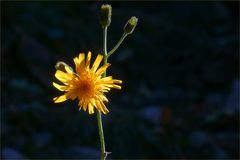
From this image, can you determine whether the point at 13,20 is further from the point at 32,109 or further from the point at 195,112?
the point at 195,112

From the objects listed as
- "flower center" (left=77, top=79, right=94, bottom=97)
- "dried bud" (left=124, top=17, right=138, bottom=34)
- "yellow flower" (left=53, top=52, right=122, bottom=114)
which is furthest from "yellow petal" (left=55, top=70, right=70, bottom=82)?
"dried bud" (left=124, top=17, right=138, bottom=34)

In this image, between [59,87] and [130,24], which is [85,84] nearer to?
[59,87]

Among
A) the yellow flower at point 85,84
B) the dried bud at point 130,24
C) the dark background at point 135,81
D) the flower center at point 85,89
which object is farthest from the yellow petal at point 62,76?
the dark background at point 135,81

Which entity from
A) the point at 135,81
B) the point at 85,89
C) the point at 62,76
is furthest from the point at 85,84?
the point at 135,81

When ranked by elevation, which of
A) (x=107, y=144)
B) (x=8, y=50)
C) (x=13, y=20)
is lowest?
(x=107, y=144)

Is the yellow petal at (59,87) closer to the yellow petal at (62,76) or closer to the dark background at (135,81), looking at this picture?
the yellow petal at (62,76)

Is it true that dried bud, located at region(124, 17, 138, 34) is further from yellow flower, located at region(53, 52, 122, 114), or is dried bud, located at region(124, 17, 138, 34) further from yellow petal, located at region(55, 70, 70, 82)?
yellow petal, located at region(55, 70, 70, 82)

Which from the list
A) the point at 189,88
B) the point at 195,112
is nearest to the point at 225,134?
the point at 195,112

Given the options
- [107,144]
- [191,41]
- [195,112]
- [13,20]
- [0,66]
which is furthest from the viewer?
[191,41]

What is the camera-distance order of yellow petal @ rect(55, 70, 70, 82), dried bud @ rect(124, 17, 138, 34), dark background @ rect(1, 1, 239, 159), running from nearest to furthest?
yellow petal @ rect(55, 70, 70, 82) → dried bud @ rect(124, 17, 138, 34) → dark background @ rect(1, 1, 239, 159)
